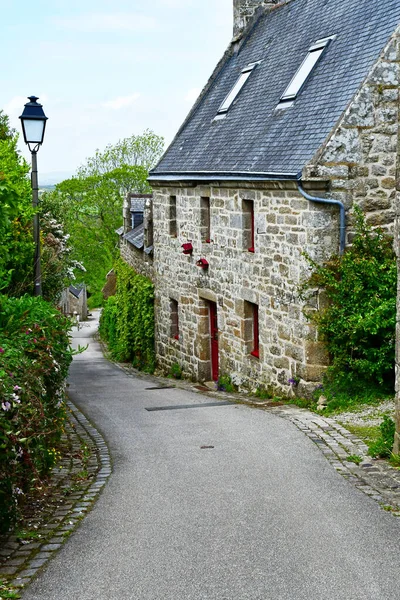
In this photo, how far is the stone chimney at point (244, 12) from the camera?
2167cm

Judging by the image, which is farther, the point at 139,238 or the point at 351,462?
the point at 139,238

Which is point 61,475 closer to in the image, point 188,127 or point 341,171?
point 341,171

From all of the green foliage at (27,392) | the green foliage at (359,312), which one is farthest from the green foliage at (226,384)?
the green foliage at (27,392)

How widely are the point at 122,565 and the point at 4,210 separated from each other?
187 inches

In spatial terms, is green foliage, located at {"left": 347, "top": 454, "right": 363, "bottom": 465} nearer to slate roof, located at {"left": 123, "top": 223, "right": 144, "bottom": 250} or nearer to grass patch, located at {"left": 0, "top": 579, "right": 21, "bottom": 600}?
grass patch, located at {"left": 0, "top": 579, "right": 21, "bottom": 600}

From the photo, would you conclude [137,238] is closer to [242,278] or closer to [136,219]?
[136,219]

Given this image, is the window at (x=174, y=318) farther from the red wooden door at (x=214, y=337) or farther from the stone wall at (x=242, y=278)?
the red wooden door at (x=214, y=337)

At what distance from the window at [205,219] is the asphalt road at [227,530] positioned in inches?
305

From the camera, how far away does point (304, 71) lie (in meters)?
16.0

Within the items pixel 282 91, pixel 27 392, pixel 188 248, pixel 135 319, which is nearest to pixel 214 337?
pixel 188 248

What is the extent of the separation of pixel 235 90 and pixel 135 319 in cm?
835

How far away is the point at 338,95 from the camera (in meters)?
13.7

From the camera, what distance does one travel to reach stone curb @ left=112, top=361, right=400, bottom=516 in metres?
7.94

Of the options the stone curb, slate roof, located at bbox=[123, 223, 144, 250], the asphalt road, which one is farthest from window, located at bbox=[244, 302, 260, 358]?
slate roof, located at bbox=[123, 223, 144, 250]
